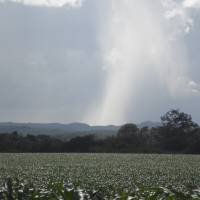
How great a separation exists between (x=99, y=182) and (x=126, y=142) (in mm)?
39339

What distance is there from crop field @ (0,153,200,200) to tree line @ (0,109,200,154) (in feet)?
86.1

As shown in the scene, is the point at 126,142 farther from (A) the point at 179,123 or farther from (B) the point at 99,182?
(B) the point at 99,182

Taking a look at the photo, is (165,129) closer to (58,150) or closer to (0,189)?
(58,150)

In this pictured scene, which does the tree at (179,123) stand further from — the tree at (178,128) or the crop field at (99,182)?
the crop field at (99,182)

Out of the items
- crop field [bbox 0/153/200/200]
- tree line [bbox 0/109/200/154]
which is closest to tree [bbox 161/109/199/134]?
tree line [bbox 0/109/200/154]

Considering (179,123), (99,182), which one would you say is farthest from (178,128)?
(99,182)

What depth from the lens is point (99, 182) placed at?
14742mm

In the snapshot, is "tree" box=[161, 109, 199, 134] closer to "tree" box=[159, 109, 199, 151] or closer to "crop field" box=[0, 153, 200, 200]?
"tree" box=[159, 109, 199, 151]

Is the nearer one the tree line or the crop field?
the crop field

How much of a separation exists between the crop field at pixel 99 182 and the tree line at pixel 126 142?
86.1 feet

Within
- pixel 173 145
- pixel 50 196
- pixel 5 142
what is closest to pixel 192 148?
pixel 173 145

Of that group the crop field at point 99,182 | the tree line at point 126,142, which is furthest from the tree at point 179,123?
the crop field at point 99,182

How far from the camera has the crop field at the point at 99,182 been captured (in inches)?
63.8

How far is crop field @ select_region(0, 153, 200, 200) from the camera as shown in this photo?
1622mm
